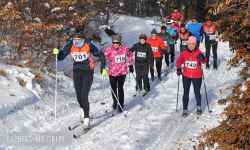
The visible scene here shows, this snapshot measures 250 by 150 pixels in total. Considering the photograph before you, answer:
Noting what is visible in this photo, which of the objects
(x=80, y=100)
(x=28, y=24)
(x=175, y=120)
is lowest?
(x=175, y=120)

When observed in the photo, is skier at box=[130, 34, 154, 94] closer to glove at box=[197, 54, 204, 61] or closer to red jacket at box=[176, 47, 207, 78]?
red jacket at box=[176, 47, 207, 78]

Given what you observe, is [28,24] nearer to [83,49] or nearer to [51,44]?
[51,44]

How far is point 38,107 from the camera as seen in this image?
775cm

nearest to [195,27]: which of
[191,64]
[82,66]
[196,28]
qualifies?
[196,28]

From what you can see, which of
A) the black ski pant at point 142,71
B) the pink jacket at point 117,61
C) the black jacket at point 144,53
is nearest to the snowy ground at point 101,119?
the black ski pant at point 142,71

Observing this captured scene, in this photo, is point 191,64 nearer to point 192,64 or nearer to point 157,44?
point 192,64

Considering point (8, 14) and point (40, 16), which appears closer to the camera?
point (8, 14)

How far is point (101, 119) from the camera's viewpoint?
7461mm

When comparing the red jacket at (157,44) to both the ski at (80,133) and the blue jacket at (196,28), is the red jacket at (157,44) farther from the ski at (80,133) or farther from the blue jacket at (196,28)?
the ski at (80,133)

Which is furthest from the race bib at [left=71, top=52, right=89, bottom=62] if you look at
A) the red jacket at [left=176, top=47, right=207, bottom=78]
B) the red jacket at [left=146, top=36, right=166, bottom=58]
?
the red jacket at [left=146, top=36, right=166, bottom=58]

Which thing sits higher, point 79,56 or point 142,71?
point 79,56

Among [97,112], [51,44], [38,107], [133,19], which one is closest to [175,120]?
[97,112]

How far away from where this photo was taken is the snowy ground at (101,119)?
584 centimetres

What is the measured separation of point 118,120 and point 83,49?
197 centimetres
